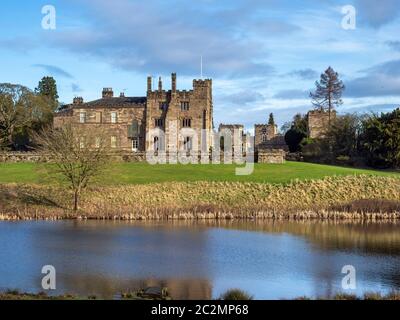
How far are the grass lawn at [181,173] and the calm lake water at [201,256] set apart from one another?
1013cm

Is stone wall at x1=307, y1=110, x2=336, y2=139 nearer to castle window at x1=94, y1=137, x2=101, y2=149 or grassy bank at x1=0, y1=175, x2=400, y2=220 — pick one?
grassy bank at x1=0, y1=175, x2=400, y2=220

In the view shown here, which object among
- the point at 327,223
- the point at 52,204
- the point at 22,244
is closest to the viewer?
the point at 22,244

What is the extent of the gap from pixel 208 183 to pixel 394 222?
13.7 metres

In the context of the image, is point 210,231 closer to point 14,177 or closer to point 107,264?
point 107,264

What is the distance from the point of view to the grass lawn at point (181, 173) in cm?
4466

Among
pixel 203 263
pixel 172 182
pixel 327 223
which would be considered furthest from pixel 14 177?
pixel 203 263

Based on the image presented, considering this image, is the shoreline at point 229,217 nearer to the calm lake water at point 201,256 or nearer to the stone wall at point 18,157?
the calm lake water at point 201,256

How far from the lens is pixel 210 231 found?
104 ft

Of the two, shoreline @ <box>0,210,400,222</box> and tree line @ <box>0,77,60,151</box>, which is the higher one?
tree line @ <box>0,77,60,151</box>

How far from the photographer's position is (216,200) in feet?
132

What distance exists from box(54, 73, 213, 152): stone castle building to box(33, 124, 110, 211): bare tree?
28041mm

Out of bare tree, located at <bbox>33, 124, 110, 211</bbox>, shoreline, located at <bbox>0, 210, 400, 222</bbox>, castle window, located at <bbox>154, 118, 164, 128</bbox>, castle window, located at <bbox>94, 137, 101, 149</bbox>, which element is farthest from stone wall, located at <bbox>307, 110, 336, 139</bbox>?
bare tree, located at <bbox>33, 124, 110, 211</bbox>

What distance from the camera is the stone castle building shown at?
69062mm

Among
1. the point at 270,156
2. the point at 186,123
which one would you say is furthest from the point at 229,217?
the point at 186,123
